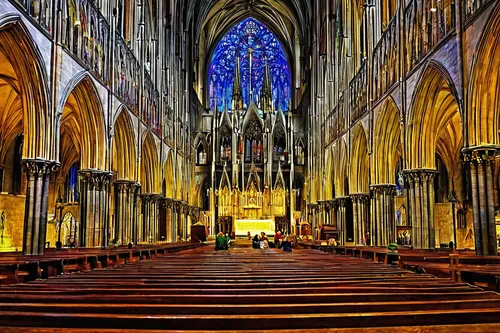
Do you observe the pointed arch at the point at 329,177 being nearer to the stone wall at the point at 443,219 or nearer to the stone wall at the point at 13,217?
the stone wall at the point at 443,219

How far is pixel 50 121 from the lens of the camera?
15.3 meters

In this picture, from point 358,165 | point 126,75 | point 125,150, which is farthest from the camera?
point 358,165

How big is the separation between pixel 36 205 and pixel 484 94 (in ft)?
44.5

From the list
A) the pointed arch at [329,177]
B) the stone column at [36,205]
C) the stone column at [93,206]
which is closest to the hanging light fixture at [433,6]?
the stone column at [36,205]

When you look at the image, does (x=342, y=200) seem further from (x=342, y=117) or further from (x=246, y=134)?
(x=246, y=134)

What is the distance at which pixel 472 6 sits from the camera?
45.5 feet

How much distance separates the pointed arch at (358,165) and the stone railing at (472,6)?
1374cm

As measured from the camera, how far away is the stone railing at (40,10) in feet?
44.9

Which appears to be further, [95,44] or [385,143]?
[385,143]

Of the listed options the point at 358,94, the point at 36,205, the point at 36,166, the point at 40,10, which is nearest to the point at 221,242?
the point at 36,205

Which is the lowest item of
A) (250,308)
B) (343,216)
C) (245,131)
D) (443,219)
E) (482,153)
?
(250,308)

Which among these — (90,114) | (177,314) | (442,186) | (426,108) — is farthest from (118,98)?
(442,186)

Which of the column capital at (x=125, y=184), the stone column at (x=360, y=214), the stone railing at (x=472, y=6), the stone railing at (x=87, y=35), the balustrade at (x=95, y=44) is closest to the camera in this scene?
the stone railing at (x=472, y=6)

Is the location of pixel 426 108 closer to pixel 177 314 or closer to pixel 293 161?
pixel 177 314
